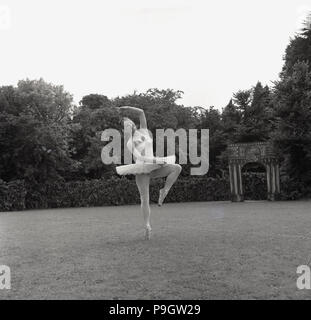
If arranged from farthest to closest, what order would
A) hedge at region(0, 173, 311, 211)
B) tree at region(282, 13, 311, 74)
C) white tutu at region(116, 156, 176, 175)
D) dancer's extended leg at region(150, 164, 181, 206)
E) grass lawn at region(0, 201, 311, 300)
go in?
tree at region(282, 13, 311, 74)
hedge at region(0, 173, 311, 211)
dancer's extended leg at region(150, 164, 181, 206)
white tutu at region(116, 156, 176, 175)
grass lawn at region(0, 201, 311, 300)

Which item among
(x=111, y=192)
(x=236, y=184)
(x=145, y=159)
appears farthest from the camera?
(x=111, y=192)

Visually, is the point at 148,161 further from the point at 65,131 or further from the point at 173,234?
the point at 65,131

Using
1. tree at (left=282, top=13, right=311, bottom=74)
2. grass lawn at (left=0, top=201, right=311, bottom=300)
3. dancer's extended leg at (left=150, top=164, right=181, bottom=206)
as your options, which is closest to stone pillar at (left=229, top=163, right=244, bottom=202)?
tree at (left=282, top=13, right=311, bottom=74)

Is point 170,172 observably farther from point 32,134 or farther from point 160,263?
point 32,134

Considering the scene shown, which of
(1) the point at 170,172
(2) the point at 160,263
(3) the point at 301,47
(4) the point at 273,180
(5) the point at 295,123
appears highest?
(3) the point at 301,47

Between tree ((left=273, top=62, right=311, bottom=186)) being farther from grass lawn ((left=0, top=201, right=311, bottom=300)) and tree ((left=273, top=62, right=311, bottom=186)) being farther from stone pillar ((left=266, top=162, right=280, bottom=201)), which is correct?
grass lawn ((left=0, top=201, right=311, bottom=300))

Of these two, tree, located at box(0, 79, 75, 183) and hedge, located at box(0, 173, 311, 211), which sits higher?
tree, located at box(0, 79, 75, 183)

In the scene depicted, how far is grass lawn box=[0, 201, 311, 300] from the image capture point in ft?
29.3

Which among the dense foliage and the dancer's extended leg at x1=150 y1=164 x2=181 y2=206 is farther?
the dense foliage

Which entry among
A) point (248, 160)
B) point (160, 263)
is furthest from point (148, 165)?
point (248, 160)

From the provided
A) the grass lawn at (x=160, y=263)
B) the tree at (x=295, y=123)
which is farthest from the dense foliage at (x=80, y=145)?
the grass lawn at (x=160, y=263)

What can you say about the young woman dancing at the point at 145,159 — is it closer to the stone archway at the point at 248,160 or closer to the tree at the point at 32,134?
the tree at the point at 32,134

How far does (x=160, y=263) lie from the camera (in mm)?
11391

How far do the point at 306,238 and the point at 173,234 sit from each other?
166 inches
